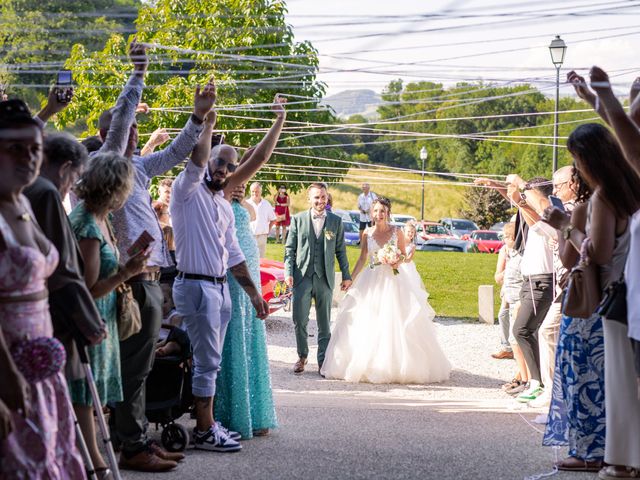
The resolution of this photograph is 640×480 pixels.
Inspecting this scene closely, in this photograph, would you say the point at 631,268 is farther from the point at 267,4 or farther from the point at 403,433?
the point at 267,4

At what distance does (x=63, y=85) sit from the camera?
215 inches

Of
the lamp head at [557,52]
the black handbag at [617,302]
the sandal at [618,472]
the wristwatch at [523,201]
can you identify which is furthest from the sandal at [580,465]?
the lamp head at [557,52]

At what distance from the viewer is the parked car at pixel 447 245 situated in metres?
40.2

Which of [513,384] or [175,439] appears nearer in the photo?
[175,439]

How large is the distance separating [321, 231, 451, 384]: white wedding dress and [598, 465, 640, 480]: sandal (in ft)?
16.9

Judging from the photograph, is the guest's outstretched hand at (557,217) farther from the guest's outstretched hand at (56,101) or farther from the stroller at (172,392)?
the guest's outstretched hand at (56,101)

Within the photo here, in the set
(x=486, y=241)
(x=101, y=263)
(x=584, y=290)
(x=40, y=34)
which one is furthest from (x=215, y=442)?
(x=486, y=241)

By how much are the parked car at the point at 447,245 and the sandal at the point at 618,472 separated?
3425 cm

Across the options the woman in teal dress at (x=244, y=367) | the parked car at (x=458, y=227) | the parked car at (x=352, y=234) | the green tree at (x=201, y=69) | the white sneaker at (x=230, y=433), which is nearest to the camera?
the white sneaker at (x=230, y=433)

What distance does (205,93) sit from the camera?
614cm

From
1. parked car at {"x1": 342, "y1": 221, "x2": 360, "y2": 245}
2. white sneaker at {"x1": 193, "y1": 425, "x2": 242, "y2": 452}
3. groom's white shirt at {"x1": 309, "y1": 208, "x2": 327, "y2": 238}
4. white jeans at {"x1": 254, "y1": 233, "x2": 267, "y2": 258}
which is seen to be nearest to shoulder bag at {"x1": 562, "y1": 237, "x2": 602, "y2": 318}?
white sneaker at {"x1": 193, "y1": 425, "x2": 242, "y2": 452}

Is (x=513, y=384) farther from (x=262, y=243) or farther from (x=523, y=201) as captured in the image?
(x=262, y=243)

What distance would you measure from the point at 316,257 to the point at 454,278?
541 inches

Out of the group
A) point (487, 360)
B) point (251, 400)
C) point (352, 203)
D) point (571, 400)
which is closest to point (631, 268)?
point (571, 400)
